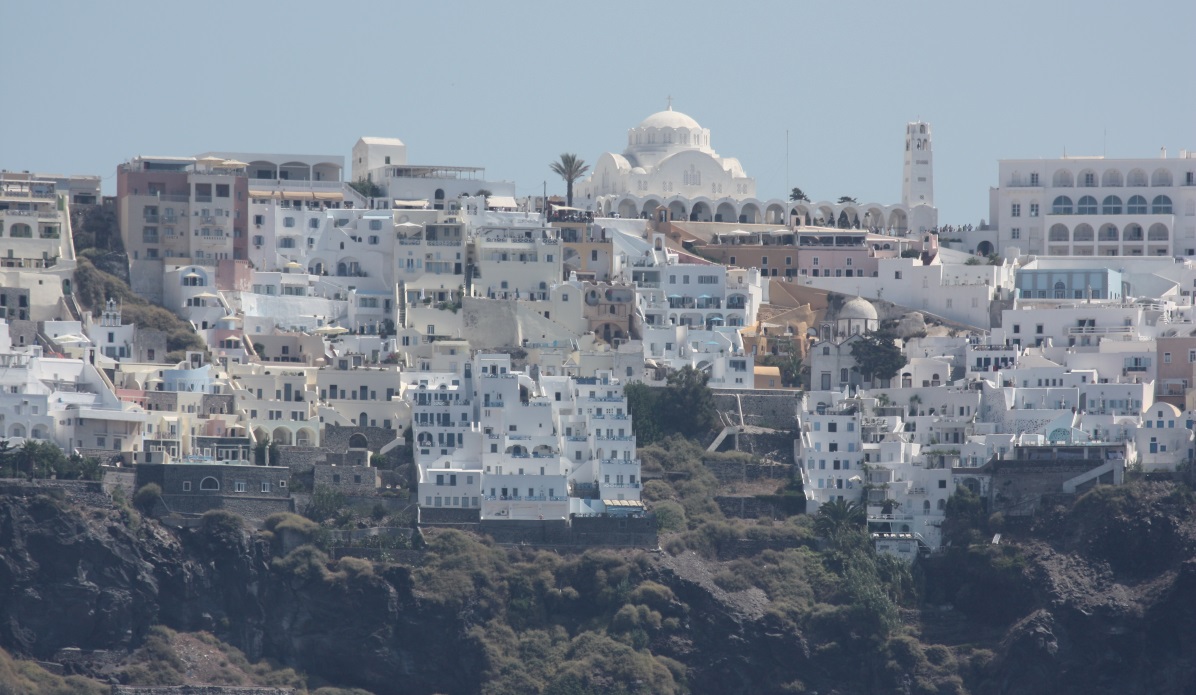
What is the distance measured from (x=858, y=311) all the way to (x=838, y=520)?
13659 mm

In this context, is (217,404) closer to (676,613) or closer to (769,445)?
(676,613)

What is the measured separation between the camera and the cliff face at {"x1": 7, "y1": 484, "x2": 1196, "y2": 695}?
8619cm

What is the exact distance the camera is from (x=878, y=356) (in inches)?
3812

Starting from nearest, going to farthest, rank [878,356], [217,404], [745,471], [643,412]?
1. [217,404]
2. [745,471]
3. [643,412]
4. [878,356]

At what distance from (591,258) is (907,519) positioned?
1842 centimetres

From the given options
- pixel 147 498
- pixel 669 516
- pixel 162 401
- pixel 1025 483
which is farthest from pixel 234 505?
pixel 1025 483

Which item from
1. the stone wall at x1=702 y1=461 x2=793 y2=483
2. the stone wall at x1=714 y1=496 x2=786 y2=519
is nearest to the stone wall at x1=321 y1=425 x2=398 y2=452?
the stone wall at x1=702 y1=461 x2=793 y2=483

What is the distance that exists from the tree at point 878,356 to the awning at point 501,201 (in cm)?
1602

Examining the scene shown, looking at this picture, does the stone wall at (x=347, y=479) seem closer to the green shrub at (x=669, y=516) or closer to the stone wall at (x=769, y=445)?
the green shrub at (x=669, y=516)

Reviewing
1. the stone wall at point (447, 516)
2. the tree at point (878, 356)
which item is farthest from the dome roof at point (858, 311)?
the stone wall at point (447, 516)

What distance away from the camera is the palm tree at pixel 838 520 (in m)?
90.2

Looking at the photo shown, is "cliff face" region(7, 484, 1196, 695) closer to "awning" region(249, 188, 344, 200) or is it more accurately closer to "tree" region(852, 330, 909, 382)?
"tree" region(852, 330, 909, 382)

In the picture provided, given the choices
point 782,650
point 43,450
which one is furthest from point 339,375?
point 782,650

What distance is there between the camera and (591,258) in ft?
345
